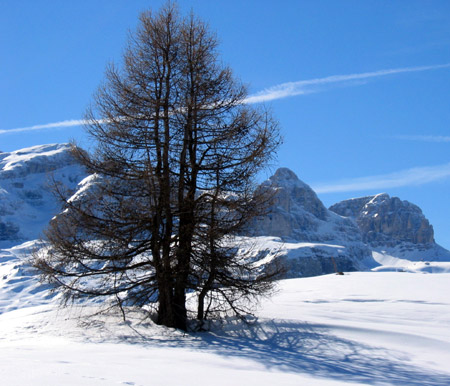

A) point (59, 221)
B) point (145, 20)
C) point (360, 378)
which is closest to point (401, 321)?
point (360, 378)

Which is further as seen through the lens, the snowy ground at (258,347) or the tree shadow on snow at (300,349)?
the tree shadow on snow at (300,349)

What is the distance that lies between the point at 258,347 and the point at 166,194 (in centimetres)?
429

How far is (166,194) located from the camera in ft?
42.5

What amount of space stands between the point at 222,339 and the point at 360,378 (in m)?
4.19

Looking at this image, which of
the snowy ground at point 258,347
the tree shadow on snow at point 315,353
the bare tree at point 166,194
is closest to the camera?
the snowy ground at point 258,347

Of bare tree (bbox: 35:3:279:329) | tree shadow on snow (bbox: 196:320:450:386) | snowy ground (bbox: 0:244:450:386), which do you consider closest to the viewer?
snowy ground (bbox: 0:244:450:386)

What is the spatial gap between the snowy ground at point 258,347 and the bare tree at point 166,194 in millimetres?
1125

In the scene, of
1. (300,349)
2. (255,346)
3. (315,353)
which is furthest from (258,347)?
(315,353)

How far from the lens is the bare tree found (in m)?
13.0

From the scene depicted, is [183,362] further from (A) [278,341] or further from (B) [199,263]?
(B) [199,263]

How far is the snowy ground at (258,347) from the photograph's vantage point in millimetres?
6934

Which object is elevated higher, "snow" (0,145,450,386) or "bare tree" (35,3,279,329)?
"bare tree" (35,3,279,329)

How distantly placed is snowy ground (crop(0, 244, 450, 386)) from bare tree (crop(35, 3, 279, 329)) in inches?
44.3

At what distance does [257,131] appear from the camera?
13.8m
